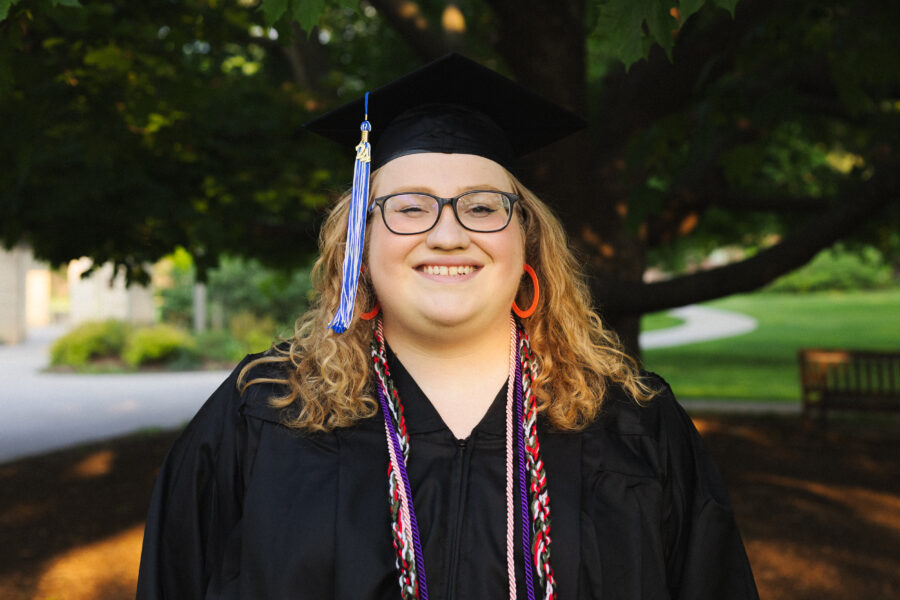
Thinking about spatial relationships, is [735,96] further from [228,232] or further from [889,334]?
[889,334]

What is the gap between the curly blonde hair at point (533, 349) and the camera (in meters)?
1.91

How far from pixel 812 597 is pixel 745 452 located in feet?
11.3

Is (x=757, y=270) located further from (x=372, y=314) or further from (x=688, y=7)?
(x=372, y=314)

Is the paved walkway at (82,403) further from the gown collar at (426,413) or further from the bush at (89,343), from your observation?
the gown collar at (426,413)

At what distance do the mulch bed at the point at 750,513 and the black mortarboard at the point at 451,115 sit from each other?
3.40m

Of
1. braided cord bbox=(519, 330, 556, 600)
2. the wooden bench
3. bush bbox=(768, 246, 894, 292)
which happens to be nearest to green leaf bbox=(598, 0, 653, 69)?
braided cord bbox=(519, 330, 556, 600)

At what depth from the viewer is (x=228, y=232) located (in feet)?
18.9

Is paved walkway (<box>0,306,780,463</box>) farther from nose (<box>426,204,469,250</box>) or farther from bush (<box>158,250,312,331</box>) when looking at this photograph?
nose (<box>426,204,469,250</box>)

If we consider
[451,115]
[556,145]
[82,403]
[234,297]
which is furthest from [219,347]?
[451,115]

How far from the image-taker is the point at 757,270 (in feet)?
15.8

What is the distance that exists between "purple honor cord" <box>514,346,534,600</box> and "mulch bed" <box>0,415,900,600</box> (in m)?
3.24

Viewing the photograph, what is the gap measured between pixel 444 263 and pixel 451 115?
42 cm

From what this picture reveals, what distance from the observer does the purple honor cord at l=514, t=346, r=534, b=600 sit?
5.61ft

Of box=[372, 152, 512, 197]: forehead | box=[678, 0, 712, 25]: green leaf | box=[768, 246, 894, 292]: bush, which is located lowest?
box=[372, 152, 512, 197]: forehead
